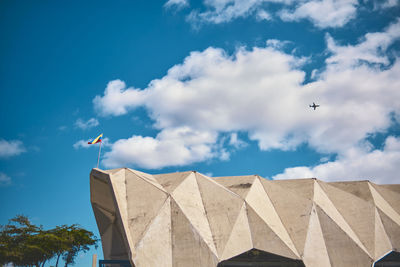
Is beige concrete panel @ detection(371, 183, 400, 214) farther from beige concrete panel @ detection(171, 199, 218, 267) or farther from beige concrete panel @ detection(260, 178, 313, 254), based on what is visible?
beige concrete panel @ detection(171, 199, 218, 267)

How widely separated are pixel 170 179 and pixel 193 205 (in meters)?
4.30

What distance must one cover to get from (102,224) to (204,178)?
11.8 m

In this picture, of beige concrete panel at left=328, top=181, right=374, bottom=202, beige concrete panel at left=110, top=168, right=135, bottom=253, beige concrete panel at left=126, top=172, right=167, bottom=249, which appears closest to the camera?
beige concrete panel at left=110, top=168, right=135, bottom=253

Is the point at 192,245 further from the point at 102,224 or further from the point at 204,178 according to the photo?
the point at 102,224

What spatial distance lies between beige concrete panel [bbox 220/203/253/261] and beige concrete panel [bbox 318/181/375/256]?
890 cm

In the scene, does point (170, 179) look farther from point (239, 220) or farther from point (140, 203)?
point (239, 220)

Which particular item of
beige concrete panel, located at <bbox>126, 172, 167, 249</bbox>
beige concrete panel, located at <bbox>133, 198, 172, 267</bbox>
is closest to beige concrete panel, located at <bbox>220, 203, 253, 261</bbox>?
beige concrete panel, located at <bbox>133, 198, 172, 267</bbox>

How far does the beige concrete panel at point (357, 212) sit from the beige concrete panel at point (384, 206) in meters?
1.15

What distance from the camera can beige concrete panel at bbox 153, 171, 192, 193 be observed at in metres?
26.1

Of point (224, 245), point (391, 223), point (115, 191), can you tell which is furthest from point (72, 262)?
point (391, 223)

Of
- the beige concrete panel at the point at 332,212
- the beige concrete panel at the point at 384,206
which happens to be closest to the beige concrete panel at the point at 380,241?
the beige concrete panel at the point at 332,212

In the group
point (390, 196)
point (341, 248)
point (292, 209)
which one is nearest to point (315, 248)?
point (341, 248)

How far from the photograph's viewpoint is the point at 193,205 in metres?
24.5

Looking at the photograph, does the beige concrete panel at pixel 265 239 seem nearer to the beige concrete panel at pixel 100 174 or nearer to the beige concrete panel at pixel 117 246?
the beige concrete panel at pixel 100 174
